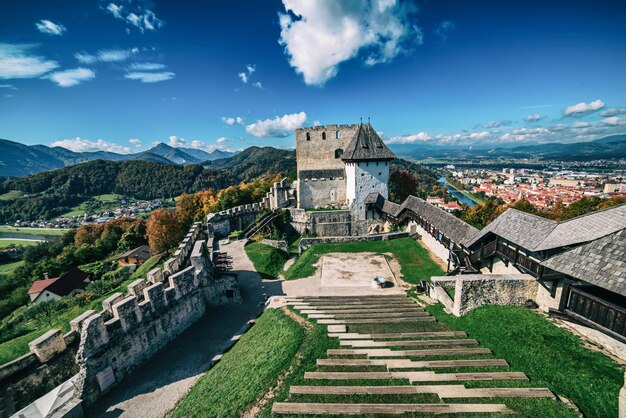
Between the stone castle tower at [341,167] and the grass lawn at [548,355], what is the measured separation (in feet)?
55.2

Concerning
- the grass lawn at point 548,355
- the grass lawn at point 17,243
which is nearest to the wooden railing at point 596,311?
the grass lawn at point 548,355

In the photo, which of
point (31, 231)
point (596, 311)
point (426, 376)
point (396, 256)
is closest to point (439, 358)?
point (426, 376)

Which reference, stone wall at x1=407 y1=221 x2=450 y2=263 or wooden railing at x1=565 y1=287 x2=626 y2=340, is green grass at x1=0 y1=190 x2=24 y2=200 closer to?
stone wall at x1=407 y1=221 x2=450 y2=263

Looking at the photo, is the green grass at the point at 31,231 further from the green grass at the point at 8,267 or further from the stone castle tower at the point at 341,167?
the stone castle tower at the point at 341,167

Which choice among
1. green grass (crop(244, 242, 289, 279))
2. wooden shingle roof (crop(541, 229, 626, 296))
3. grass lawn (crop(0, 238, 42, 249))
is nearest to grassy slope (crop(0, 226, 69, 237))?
grass lawn (crop(0, 238, 42, 249))

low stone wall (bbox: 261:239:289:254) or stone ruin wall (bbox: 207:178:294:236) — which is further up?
stone ruin wall (bbox: 207:178:294:236)

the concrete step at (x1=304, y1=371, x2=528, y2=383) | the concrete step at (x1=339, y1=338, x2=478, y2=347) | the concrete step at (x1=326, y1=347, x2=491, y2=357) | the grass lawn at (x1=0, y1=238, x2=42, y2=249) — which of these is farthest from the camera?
the grass lawn at (x1=0, y1=238, x2=42, y2=249)

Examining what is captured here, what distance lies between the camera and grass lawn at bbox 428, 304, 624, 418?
21.3 feet

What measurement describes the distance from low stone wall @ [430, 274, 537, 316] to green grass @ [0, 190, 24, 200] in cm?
16836

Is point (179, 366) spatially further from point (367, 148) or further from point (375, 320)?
point (367, 148)

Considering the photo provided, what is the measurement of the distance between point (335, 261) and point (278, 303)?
6.32 meters

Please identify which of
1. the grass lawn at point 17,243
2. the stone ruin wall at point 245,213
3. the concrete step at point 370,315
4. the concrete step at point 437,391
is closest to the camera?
the concrete step at point 437,391

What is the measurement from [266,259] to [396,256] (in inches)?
376

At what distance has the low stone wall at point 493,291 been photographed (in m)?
10.8
